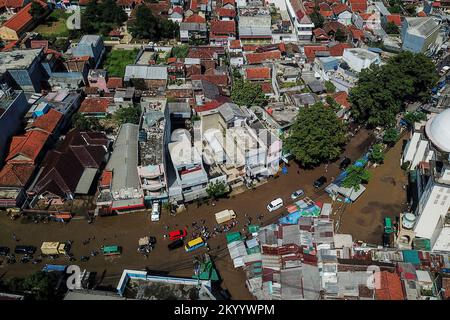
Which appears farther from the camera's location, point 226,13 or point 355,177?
point 226,13

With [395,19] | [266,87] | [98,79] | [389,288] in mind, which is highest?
[98,79]

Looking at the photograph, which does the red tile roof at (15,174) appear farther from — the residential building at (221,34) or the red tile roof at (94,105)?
the residential building at (221,34)

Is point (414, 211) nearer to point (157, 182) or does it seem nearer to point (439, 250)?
point (439, 250)

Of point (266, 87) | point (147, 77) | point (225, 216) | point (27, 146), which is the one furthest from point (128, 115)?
point (225, 216)

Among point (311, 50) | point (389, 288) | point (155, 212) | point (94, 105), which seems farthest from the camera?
point (311, 50)

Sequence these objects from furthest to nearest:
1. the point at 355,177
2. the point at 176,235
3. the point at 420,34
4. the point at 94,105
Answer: the point at 420,34
the point at 94,105
the point at 355,177
the point at 176,235

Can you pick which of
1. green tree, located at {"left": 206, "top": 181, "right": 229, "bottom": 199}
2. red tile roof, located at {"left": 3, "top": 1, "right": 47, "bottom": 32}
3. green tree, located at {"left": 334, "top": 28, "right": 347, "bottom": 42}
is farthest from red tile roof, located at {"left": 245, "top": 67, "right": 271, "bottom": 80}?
red tile roof, located at {"left": 3, "top": 1, "right": 47, "bottom": 32}

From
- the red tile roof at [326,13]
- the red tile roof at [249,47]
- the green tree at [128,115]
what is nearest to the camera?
the green tree at [128,115]

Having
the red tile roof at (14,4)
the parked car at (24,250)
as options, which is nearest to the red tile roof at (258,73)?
the parked car at (24,250)

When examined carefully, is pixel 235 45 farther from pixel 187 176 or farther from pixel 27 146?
pixel 27 146
